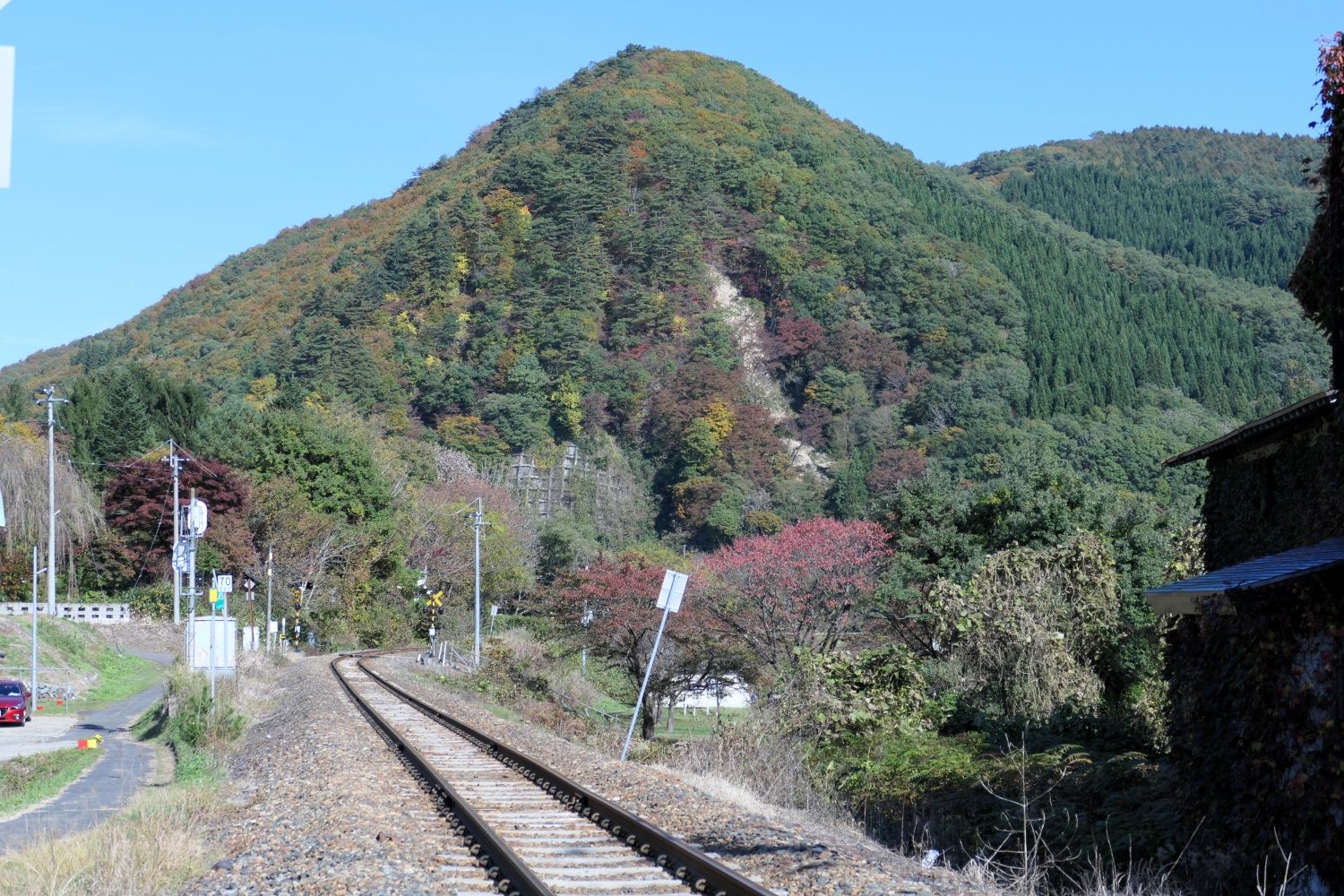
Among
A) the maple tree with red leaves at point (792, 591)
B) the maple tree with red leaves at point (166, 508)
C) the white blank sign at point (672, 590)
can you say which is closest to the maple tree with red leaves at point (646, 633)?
the maple tree with red leaves at point (792, 591)

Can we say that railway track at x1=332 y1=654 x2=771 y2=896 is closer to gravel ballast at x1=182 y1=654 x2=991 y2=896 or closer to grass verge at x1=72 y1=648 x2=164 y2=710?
gravel ballast at x1=182 y1=654 x2=991 y2=896

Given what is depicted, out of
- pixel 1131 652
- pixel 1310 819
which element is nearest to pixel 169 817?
pixel 1310 819

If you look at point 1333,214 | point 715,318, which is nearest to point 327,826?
point 1333,214

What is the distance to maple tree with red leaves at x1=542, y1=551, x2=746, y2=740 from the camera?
→ 35.6m

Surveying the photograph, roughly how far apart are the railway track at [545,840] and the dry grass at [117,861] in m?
1.97

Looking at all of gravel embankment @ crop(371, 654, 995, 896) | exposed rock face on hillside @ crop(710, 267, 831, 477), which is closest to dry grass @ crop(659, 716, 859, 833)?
gravel embankment @ crop(371, 654, 995, 896)

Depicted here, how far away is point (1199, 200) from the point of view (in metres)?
166

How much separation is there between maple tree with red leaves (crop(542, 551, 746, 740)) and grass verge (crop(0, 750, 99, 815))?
48.8 ft

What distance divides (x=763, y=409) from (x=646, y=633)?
84.9m

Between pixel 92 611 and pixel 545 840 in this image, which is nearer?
pixel 545 840

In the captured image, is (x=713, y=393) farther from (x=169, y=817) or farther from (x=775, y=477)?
(x=169, y=817)

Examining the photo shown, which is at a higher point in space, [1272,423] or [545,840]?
[1272,423]

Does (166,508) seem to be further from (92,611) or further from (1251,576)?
(1251,576)

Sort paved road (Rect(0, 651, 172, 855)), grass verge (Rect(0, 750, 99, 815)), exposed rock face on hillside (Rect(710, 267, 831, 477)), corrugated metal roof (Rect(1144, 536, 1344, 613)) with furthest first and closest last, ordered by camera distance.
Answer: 1. exposed rock face on hillside (Rect(710, 267, 831, 477))
2. grass verge (Rect(0, 750, 99, 815))
3. paved road (Rect(0, 651, 172, 855))
4. corrugated metal roof (Rect(1144, 536, 1344, 613))
